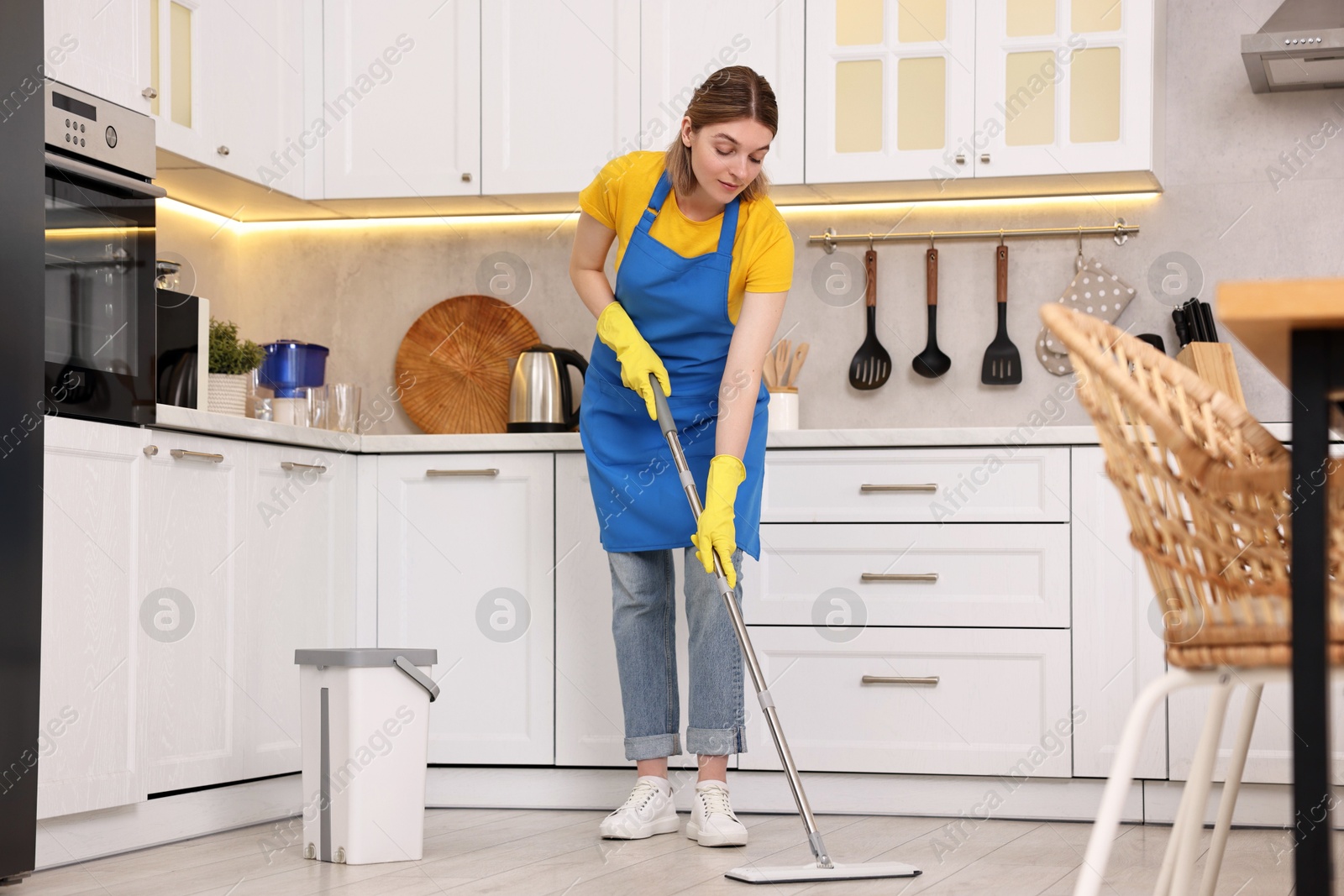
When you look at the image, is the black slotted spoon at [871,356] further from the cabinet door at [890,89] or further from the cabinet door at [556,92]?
the cabinet door at [556,92]

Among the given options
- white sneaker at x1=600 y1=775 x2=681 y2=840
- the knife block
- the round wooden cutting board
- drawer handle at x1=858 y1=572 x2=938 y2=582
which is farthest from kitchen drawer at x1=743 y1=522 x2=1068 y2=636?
the round wooden cutting board

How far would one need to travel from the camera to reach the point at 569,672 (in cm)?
294

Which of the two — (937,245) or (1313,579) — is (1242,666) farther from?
(937,245)

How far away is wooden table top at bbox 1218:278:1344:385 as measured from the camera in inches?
39.3

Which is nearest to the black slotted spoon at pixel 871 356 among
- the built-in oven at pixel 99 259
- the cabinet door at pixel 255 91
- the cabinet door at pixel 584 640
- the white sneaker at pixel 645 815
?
the cabinet door at pixel 584 640

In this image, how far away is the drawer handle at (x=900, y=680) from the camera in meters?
2.79

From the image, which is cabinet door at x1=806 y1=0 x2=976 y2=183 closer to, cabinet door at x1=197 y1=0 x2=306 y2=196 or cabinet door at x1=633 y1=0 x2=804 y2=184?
Result: cabinet door at x1=633 y1=0 x2=804 y2=184

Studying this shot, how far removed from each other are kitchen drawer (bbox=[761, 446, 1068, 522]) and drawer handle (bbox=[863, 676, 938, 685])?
0.32 m

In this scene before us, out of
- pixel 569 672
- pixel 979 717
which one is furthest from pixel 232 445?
pixel 979 717

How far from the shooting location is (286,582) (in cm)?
283

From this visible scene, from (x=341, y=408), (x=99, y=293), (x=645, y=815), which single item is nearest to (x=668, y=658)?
(x=645, y=815)

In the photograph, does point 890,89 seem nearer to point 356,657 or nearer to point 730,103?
point 730,103

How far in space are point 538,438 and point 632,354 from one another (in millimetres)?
580

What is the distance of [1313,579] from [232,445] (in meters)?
2.10
